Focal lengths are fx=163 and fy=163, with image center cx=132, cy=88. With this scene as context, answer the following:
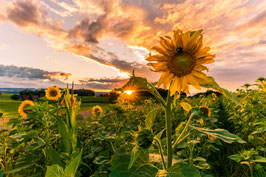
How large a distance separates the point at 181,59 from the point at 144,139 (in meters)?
0.46

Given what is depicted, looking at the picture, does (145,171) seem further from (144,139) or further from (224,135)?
(224,135)

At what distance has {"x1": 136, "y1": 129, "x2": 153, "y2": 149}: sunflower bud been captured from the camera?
69cm

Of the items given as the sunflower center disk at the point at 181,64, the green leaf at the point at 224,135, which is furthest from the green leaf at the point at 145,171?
the sunflower center disk at the point at 181,64

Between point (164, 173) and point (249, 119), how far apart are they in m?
2.99

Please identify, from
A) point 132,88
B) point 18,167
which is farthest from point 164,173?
point 18,167

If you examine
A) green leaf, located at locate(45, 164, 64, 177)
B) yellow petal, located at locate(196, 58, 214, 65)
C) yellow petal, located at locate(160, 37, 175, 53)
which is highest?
yellow petal, located at locate(160, 37, 175, 53)

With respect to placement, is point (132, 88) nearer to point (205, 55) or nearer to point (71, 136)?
point (205, 55)

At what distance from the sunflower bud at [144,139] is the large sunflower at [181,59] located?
24cm

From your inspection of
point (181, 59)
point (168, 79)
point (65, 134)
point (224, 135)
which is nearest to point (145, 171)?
point (224, 135)

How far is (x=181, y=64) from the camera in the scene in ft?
2.83

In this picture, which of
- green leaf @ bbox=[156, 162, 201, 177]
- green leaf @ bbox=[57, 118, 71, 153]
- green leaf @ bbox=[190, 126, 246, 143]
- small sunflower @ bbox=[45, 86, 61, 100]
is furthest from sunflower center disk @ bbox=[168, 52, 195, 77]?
small sunflower @ bbox=[45, 86, 61, 100]

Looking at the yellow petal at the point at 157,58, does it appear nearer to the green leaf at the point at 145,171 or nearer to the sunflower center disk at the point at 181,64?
the sunflower center disk at the point at 181,64

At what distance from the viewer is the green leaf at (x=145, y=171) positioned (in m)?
0.66

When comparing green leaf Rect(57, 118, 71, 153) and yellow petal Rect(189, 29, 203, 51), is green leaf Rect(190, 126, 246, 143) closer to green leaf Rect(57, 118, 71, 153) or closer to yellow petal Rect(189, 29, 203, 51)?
yellow petal Rect(189, 29, 203, 51)
